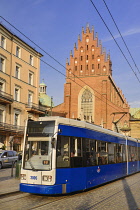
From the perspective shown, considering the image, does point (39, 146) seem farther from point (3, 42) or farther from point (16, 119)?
point (16, 119)

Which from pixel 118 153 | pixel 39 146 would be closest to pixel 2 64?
pixel 118 153

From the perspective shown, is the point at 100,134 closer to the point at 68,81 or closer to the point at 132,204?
the point at 132,204

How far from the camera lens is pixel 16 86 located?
38344 mm

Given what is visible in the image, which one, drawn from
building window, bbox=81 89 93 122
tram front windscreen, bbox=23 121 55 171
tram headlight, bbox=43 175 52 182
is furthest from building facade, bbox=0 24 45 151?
tram headlight, bbox=43 175 52 182

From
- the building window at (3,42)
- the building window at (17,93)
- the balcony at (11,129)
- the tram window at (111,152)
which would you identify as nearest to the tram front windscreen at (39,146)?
the tram window at (111,152)

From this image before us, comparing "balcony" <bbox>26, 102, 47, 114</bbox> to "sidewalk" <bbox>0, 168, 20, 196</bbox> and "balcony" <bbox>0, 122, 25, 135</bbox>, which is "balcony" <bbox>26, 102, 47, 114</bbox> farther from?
"sidewalk" <bbox>0, 168, 20, 196</bbox>

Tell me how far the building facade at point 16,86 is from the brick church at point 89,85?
54.8 feet

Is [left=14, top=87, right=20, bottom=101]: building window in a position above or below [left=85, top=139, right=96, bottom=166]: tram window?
above

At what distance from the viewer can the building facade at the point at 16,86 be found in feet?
116

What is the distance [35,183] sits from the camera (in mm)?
9617

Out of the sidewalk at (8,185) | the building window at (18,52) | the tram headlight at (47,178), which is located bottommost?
the sidewalk at (8,185)

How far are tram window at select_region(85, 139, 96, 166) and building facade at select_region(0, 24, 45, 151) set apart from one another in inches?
866

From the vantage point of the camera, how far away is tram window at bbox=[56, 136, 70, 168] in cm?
976

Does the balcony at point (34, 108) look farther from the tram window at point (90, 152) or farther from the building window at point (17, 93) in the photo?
the tram window at point (90, 152)
